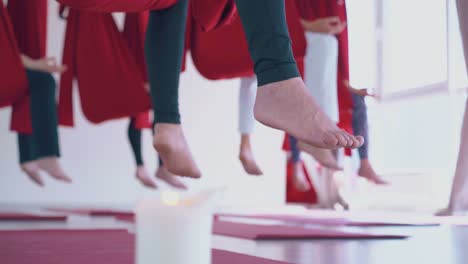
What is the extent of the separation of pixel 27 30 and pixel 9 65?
28cm

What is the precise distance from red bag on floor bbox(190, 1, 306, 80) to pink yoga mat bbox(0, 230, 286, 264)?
83 centimetres

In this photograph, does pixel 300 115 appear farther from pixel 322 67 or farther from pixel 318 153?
pixel 322 67

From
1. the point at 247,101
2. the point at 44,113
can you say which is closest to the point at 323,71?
the point at 247,101

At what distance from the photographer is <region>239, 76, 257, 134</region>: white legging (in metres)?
2.21

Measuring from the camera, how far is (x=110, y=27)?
2.73m

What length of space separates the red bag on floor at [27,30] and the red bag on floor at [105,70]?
0.12 meters

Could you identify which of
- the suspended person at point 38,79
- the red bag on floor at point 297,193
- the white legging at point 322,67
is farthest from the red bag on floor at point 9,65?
the red bag on floor at point 297,193

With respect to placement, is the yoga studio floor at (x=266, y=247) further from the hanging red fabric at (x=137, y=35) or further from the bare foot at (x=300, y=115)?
the hanging red fabric at (x=137, y=35)

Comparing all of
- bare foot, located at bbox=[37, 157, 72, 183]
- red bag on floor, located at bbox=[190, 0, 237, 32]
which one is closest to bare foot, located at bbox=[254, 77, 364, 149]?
red bag on floor, located at bbox=[190, 0, 237, 32]

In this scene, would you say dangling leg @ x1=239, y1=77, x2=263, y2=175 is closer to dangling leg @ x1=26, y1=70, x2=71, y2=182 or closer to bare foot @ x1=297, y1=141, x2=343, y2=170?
bare foot @ x1=297, y1=141, x2=343, y2=170

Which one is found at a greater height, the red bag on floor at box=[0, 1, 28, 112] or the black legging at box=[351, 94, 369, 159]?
the red bag on floor at box=[0, 1, 28, 112]

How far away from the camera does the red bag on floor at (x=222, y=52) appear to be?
1.95 m

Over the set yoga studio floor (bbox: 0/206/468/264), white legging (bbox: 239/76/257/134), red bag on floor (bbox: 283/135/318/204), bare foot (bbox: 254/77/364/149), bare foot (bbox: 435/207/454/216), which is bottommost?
red bag on floor (bbox: 283/135/318/204)

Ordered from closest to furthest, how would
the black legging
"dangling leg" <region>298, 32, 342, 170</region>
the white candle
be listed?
the white candle < the black legging < "dangling leg" <region>298, 32, 342, 170</region>
